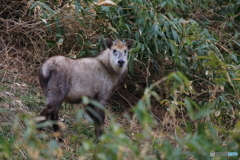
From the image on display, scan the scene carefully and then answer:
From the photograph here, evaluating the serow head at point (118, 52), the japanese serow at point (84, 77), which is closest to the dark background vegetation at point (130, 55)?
the serow head at point (118, 52)

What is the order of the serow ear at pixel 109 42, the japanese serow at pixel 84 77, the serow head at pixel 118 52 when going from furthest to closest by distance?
the serow ear at pixel 109 42, the serow head at pixel 118 52, the japanese serow at pixel 84 77

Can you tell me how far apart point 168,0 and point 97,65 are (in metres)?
1.31

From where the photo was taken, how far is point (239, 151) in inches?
109

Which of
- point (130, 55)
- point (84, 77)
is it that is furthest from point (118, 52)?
point (84, 77)

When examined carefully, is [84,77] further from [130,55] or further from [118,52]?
[130,55]

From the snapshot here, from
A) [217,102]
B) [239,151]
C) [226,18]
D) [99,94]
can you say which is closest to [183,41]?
[217,102]

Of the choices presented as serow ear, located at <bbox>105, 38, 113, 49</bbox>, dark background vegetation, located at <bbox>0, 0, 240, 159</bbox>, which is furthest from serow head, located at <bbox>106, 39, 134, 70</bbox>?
dark background vegetation, located at <bbox>0, 0, 240, 159</bbox>

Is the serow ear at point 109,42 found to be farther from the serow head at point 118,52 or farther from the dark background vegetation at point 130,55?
the dark background vegetation at point 130,55

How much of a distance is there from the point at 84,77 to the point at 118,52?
62 cm

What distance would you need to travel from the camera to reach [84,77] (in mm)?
5141

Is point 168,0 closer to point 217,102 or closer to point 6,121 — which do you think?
point 217,102

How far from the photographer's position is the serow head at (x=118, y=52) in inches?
212

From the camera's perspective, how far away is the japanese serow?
4.79 m

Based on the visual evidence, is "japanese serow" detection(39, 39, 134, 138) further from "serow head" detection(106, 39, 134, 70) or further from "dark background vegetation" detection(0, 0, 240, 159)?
"dark background vegetation" detection(0, 0, 240, 159)
